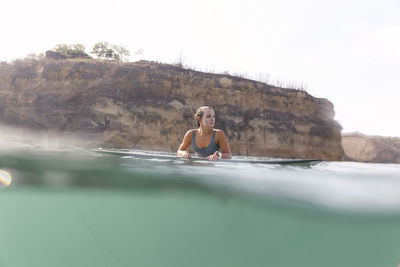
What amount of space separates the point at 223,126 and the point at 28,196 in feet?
52.4

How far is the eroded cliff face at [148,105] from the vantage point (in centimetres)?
1692

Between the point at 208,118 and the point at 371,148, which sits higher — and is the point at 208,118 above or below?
below

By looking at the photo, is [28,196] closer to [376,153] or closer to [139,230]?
[139,230]

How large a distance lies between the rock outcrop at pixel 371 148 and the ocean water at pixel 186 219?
3049 cm

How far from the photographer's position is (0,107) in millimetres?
17297

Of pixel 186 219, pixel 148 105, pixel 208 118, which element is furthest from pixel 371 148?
pixel 186 219

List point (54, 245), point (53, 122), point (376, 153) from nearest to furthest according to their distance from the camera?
1. point (54, 245)
2. point (53, 122)
3. point (376, 153)

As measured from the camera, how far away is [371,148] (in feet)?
103

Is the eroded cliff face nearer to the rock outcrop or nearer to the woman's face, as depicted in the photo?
the woman's face

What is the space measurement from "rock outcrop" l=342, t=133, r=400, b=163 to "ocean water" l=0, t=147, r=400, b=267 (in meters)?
30.5

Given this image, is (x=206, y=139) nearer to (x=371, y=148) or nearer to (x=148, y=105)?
(x=148, y=105)

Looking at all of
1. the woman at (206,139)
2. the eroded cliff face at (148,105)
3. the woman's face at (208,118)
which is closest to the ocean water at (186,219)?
the woman's face at (208,118)

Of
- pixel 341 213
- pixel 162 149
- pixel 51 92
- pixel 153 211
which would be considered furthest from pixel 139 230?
pixel 51 92

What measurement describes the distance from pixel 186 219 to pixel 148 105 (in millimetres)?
15412
